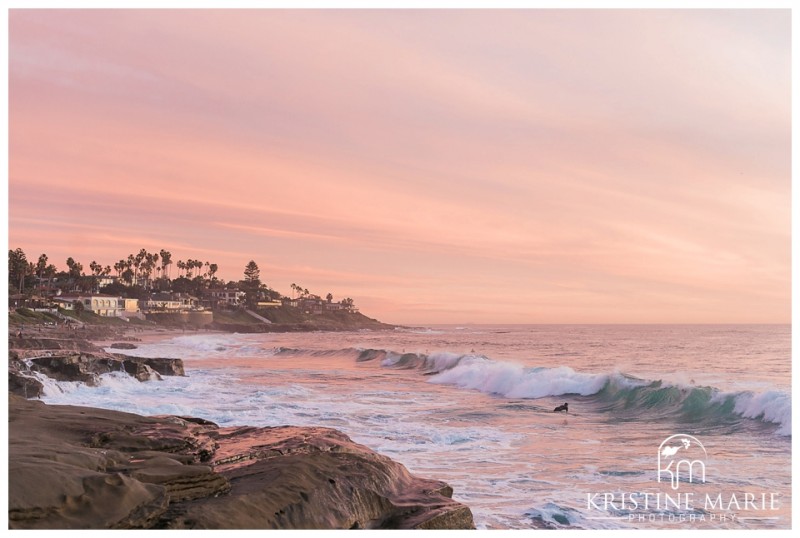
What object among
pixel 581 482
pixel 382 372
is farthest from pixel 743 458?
pixel 382 372

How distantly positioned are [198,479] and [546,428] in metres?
10.1

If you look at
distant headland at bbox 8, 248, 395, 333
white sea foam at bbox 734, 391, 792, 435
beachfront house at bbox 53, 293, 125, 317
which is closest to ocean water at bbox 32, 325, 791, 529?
white sea foam at bbox 734, 391, 792, 435

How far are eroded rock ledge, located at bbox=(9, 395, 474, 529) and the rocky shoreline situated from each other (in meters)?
0.01

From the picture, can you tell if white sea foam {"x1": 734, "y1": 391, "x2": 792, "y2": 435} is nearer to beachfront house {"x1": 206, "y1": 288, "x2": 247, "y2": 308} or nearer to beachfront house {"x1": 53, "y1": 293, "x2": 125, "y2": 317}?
beachfront house {"x1": 53, "y1": 293, "x2": 125, "y2": 317}

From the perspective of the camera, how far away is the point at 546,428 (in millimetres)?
15094

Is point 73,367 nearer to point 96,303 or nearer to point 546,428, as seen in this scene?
point 546,428

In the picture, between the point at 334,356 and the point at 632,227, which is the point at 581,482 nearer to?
the point at 632,227

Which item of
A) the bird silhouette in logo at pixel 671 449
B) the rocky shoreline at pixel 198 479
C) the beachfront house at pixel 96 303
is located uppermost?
the rocky shoreline at pixel 198 479

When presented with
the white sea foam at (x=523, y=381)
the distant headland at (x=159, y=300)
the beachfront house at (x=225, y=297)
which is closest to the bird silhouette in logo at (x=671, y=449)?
the white sea foam at (x=523, y=381)

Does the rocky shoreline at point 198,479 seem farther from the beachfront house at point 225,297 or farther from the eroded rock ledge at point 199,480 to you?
the beachfront house at point 225,297

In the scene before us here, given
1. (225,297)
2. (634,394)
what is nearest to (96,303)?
(225,297)

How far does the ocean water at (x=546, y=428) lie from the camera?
882 centimetres

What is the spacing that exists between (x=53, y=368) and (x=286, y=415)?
346 inches

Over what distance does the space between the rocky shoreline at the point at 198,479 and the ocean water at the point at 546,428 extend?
1318 mm
